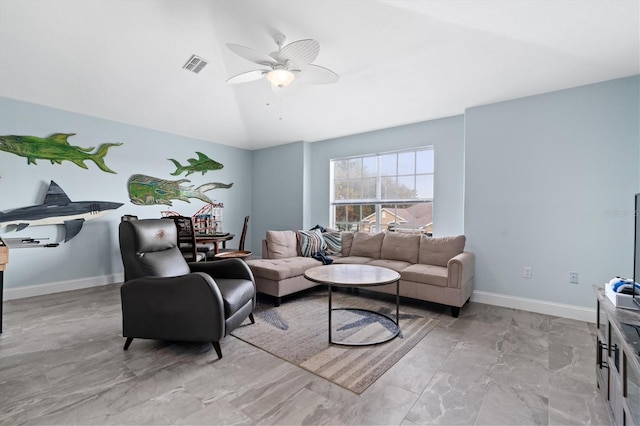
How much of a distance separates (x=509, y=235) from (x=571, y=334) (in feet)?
3.96

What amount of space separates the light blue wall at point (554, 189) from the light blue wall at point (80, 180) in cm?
489

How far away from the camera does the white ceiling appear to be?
248cm

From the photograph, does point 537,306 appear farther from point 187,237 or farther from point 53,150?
point 53,150

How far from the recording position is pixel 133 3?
8.98ft

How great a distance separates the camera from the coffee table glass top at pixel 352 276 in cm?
256

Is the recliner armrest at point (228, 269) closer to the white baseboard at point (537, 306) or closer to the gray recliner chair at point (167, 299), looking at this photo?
the gray recliner chair at point (167, 299)

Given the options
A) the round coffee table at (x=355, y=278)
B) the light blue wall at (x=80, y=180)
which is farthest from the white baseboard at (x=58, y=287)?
the round coffee table at (x=355, y=278)

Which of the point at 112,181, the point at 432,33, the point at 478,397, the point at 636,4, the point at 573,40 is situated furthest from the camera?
the point at 112,181

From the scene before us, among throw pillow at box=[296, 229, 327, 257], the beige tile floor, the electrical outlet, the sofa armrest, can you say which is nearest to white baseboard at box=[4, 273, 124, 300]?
the beige tile floor

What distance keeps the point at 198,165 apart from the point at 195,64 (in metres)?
2.35

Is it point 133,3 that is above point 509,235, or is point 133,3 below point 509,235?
above

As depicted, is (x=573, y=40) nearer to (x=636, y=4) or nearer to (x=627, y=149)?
(x=636, y=4)

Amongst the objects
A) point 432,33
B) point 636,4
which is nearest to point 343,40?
point 432,33

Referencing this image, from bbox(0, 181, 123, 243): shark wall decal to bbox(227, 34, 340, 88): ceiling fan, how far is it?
3.23 metres
